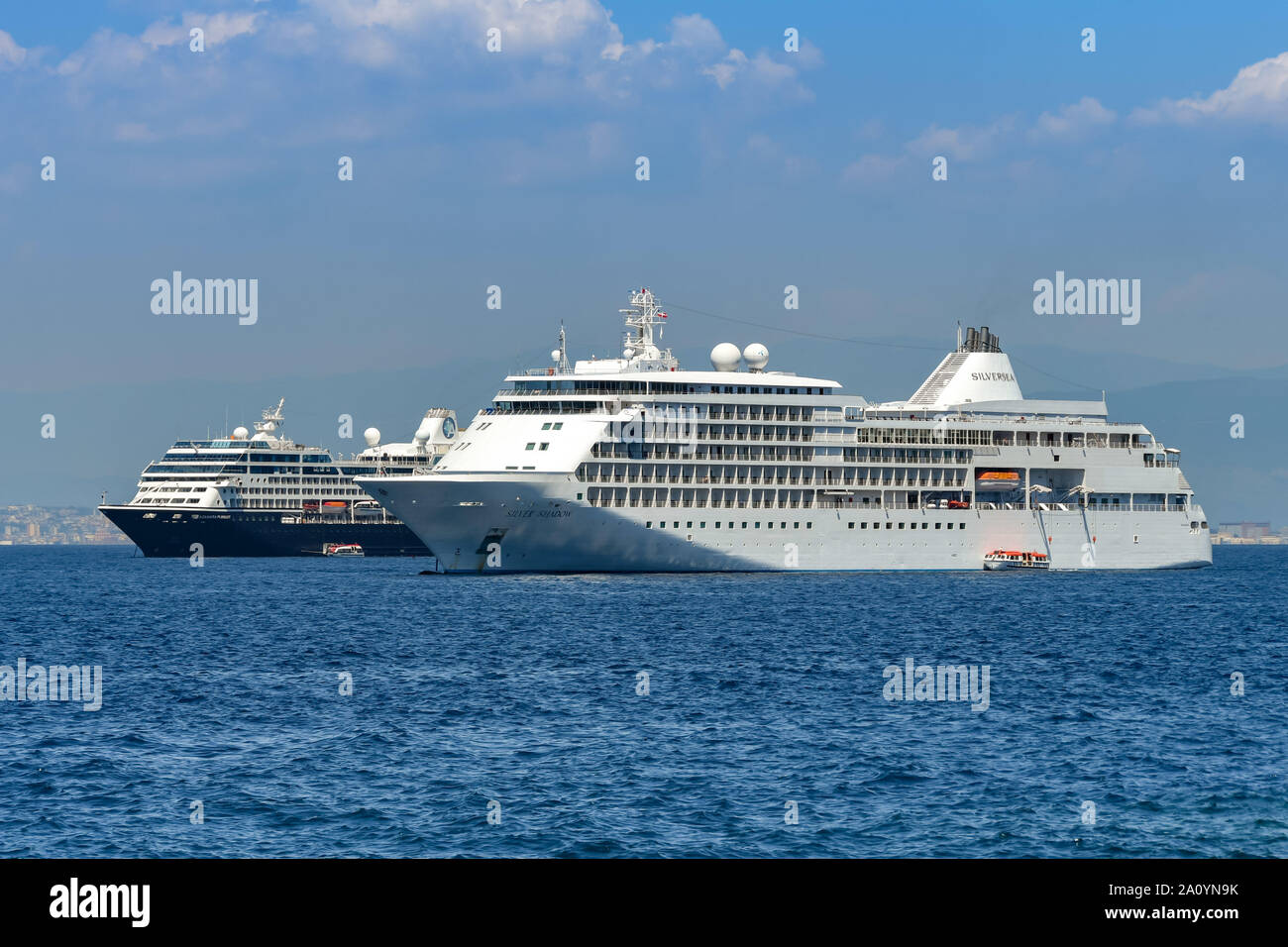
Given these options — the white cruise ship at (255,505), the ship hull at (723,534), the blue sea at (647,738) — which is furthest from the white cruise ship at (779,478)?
the white cruise ship at (255,505)

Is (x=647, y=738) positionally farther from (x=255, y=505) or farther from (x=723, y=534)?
(x=255, y=505)

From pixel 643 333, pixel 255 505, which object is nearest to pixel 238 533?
pixel 255 505

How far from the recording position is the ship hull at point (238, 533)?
162250mm

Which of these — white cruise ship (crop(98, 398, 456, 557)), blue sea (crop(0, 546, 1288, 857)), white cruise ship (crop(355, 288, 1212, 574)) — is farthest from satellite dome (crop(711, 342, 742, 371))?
white cruise ship (crop(98, 398, 456, 557))

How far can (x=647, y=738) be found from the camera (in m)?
33.8

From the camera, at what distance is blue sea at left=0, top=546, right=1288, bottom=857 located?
81.5 ft

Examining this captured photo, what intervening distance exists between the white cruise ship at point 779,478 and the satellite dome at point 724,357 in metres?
0.24

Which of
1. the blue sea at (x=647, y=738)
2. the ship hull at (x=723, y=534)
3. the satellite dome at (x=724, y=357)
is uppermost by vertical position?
the satellite dome at (x=724, y=357)

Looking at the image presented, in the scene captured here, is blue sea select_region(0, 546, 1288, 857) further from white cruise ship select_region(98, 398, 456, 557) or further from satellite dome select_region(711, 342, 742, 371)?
white cruise ship select_region(98, 398, 456, 557)

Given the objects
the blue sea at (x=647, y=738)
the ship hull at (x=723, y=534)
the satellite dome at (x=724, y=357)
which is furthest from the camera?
the satellite dome at (x=724, y=357)

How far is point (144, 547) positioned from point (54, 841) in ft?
501

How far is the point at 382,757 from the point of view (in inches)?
1239

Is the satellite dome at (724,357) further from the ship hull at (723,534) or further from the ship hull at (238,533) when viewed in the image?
the ship hull at (238,533)
